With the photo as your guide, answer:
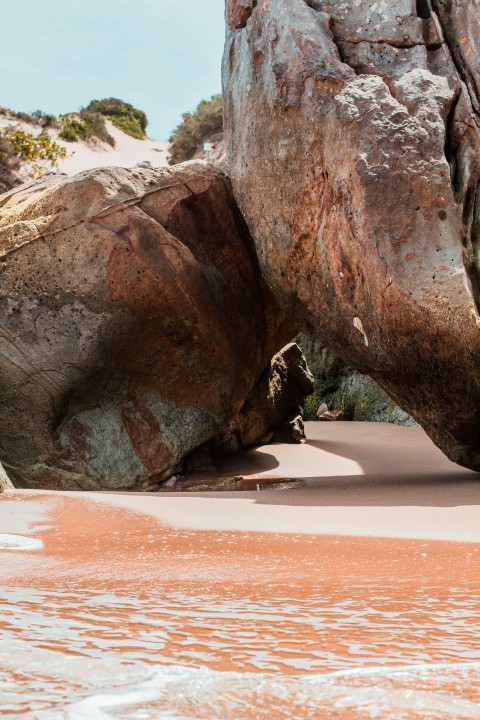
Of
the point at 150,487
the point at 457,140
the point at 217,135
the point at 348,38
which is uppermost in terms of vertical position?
the point at 217,135

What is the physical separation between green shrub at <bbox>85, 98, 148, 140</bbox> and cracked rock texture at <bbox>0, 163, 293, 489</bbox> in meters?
27.3

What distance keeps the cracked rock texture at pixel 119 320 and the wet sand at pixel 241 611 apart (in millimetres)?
2721

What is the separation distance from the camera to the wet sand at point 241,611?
136cm

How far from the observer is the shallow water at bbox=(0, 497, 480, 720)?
52.6 inches

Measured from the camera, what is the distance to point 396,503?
4.66 m

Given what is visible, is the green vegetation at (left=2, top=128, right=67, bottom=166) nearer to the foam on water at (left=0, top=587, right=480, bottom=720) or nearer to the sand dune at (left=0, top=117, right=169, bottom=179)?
the sand dune at (left=0, top=117, right=169, bottom=179)

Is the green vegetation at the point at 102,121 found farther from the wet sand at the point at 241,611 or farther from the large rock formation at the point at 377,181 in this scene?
the wet sand at the point at 241,611

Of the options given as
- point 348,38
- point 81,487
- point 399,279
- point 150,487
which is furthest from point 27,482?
point 348,38

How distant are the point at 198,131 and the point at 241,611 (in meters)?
23.2

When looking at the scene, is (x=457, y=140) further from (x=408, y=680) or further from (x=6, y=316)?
(x=408, y=680)

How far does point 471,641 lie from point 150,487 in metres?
5.94

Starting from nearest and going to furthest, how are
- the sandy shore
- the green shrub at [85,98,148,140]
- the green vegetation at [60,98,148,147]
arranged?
the sandy shore
the green vegetation at [60,98,148,147]
the green shrub at [85,98,148,140]

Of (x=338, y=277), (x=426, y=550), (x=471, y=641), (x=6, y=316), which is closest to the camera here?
(x=471, y=641)

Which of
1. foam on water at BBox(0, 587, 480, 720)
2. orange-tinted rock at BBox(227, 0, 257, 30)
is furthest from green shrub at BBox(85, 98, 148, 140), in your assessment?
foam on water at BBox(0, 587, 480, 720)
